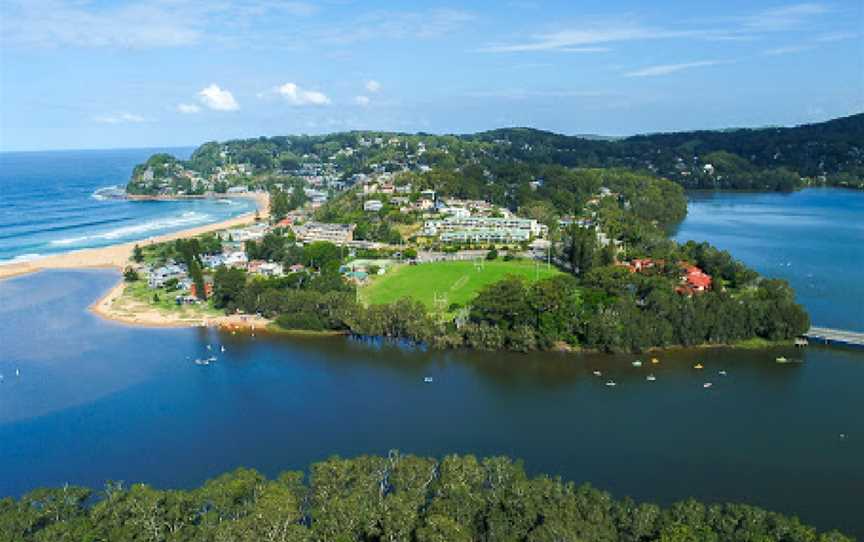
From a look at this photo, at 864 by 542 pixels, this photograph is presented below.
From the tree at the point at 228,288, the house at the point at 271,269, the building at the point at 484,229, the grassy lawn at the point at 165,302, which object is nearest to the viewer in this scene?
the tree at the point at 228,288

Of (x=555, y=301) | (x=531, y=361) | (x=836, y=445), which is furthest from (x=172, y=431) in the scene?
(x=836, y=445)

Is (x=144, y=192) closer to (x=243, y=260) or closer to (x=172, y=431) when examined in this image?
(x=243, y=260)

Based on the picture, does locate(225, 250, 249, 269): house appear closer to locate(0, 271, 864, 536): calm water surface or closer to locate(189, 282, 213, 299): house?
locate(189, 282, 213, 299): house

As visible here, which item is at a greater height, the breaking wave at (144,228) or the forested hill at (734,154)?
the forested hill at (734,154)

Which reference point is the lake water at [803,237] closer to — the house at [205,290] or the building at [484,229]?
the building at [484,229]

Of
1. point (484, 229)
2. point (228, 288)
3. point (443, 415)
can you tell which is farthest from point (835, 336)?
point (228, 288)

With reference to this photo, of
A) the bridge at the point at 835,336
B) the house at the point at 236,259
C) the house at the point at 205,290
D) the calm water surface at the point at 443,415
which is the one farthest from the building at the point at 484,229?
the bridge at the point at 835,336

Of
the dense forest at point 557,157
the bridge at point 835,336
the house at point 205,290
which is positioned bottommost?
the bridge at point 835,336

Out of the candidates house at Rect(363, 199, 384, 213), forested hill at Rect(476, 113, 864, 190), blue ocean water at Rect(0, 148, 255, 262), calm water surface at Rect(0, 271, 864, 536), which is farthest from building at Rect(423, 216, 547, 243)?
forested hill at Rect(476, 113, 864, 190)
